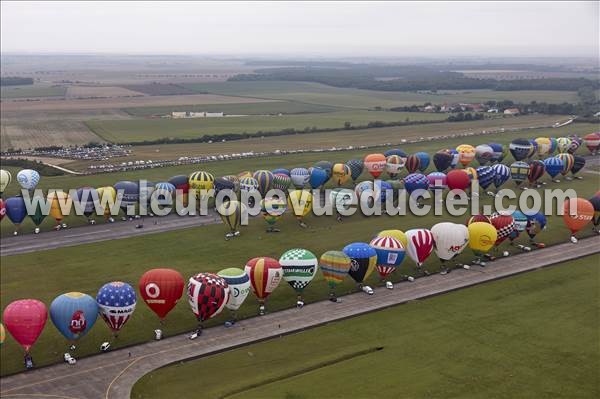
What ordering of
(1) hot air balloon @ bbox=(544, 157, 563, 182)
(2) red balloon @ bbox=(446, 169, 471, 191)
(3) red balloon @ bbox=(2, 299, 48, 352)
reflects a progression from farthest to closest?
(1) hot air balloon @ bbox=(544, 157, 563, 182), (2) red balloon @ bbox=(446, 169, 471, 191), (3) red balloon @ bbox=(2, 299, 48, 352)

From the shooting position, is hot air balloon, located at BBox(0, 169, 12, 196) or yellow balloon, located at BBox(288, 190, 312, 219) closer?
yellow balloon, located at BBox(288, 190, 312, 219)

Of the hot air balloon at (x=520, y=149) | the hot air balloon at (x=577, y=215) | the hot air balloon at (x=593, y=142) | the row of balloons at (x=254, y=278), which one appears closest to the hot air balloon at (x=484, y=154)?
the hot air balloon at (x=520, y=149)

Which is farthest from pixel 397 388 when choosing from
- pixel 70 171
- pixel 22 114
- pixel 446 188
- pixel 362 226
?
pixel 22 114

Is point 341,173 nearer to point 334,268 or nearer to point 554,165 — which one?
point 554,165

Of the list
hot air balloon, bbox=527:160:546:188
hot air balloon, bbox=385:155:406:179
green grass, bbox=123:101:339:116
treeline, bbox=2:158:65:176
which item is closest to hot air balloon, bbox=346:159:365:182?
hot air balloon, bbox=385:155:406:179

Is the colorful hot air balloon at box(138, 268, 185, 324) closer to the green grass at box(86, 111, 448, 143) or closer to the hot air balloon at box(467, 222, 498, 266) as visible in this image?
the hot air balloon at box(467, 222, 498, 266)

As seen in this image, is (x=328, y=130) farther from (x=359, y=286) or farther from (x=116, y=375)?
(x=116, y=375)
